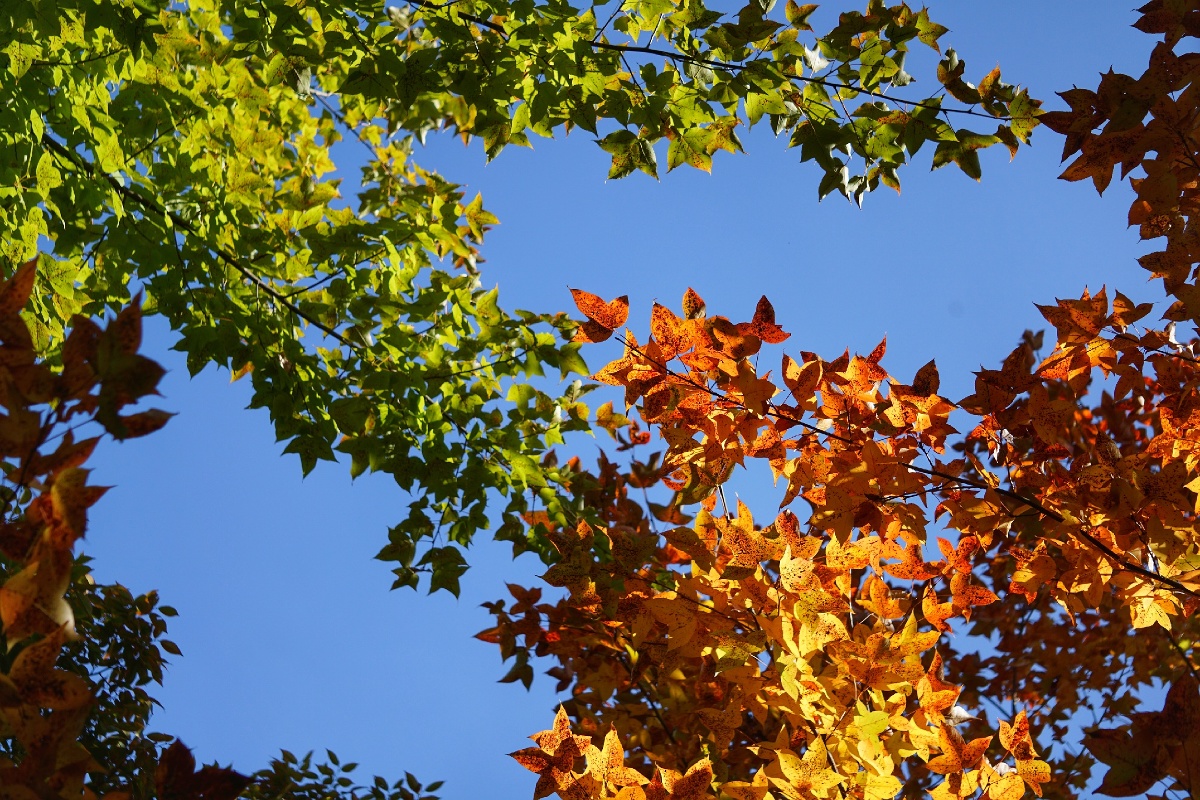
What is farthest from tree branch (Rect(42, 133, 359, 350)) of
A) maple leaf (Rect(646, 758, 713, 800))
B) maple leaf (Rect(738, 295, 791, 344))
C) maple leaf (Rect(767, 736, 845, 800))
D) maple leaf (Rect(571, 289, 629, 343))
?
maple leaf (Rect(767, 736, 845, 800))

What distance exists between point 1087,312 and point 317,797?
4.56 meters

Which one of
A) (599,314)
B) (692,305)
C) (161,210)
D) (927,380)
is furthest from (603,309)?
(161,210)

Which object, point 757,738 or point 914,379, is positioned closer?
point 914,379

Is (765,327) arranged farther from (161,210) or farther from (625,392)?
(161,210)

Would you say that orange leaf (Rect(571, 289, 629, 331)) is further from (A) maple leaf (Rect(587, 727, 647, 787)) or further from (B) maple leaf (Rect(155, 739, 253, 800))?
(B) maple leaf (Rect(155, 739, 253, 800))

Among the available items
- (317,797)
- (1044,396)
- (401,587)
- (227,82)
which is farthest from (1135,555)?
(317,797)

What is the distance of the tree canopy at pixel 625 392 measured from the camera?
1884mm

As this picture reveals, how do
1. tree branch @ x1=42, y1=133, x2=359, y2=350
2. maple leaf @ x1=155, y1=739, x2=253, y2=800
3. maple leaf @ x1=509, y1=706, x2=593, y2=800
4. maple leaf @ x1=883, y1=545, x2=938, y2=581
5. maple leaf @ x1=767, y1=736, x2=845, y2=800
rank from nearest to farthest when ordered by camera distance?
maple leaf @ x1=155, y1=739, x2=253, y2=800
maple leaf @ x1=767, y1=736, x2=845, y2=800
maple leaf @ x1=509, y1=706, x2=593, y2=800
maple leaf @ x1=883, y1=545, x2=938, y2=581
tree branch @ x1=42, y1=133, x2=359, y2=350

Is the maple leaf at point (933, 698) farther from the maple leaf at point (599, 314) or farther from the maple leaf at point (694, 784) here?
the maple leaf at point (599, 314)

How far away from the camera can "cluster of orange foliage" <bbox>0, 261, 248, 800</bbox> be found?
0.97 meters

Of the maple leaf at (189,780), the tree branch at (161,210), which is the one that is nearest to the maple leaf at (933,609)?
the maple leaf at (189,780)

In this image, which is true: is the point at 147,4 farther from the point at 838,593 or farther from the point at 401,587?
the point at 838,593

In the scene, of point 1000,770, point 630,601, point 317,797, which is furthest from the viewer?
point 317,797

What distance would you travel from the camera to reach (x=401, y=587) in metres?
3.05
